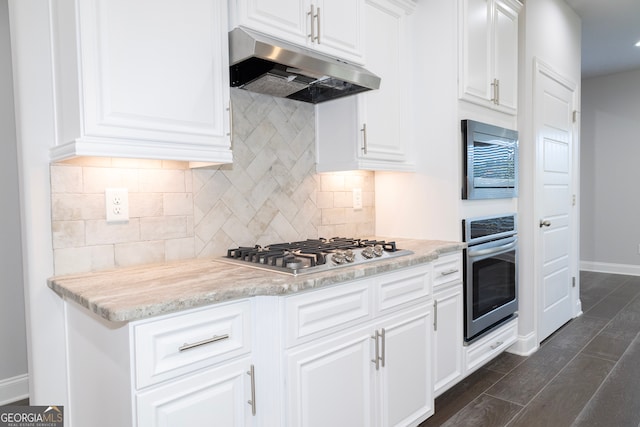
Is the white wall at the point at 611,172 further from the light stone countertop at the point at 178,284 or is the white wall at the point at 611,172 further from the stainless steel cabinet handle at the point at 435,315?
the light stone countertop at the point at 178,284

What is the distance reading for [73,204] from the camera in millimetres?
1561

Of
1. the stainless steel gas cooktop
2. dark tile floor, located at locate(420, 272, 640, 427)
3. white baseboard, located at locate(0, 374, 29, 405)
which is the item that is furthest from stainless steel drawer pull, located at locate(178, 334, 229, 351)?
white baseboard, located at locate(0, 374, 29, 405)

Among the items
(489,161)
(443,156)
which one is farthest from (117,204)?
(489,161)

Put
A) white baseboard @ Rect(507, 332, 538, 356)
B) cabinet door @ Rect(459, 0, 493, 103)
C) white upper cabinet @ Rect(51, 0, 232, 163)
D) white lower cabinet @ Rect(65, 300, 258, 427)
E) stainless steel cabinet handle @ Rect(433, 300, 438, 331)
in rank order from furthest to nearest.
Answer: white baseboard @ Rect(507, 332, 538, 356), cabinet door @ Rect(459, 0, 493, 103), stainless steel cabinet handle @ Rect(433, 300, 438, 331), white upper cabinet @ Rect(51, 0, 232, 163), white lower cabinet @ Rect(65, 300, 258, 427)

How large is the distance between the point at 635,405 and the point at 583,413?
1.13ft

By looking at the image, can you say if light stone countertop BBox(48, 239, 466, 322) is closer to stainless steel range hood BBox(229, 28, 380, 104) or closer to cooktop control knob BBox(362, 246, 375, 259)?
cooktop control knob BBox(362, 246, 375, 259)

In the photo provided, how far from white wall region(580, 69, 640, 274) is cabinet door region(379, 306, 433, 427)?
5.09 meters

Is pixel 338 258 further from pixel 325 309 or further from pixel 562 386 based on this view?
pixel 562 386

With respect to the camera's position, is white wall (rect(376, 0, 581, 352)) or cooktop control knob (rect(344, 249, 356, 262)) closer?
cooktop control knob (rect(344, 249, 356, 262))

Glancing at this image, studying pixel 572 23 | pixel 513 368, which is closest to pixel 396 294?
pixel 513 368

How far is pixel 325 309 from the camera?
1.52 m

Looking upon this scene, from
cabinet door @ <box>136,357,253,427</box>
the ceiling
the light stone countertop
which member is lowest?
cabinet door @ <box>136,357,253,427</box>

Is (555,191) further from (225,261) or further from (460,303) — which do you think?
(225,261)

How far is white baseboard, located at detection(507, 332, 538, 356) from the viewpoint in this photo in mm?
2984
